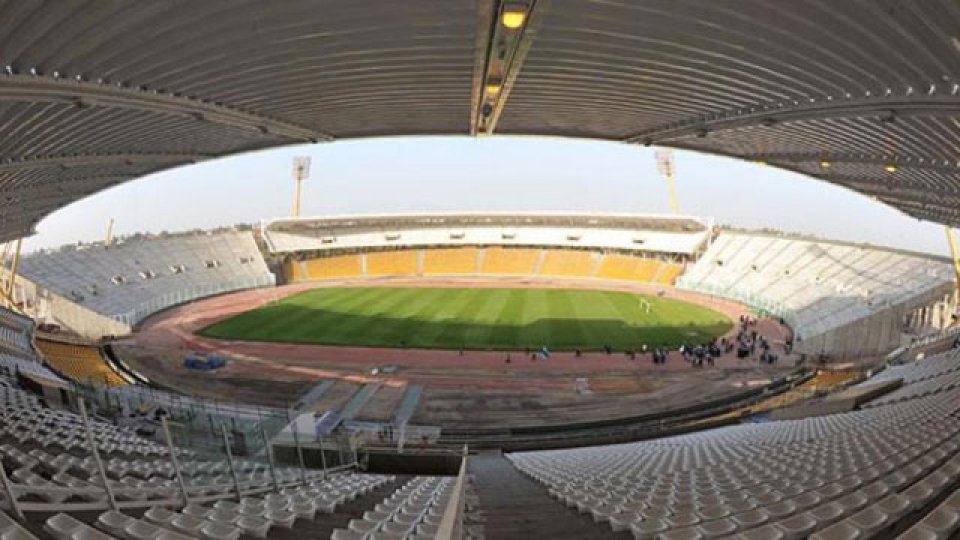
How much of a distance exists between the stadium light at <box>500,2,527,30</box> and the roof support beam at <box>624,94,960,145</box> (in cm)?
601

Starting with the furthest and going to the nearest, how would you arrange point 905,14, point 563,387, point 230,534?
point 563,387 < point 905,14 < point 230,534

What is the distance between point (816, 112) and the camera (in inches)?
426

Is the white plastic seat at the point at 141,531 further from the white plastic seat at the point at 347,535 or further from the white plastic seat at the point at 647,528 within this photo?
the white plastic seat at the point at 647,528

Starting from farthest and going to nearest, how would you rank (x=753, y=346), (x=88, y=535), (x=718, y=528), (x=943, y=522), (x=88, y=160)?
(x=753, y=346) → (x=88, y=160) → (x=718, y=528) → (x=88, y=535) → (x=943, y=522)

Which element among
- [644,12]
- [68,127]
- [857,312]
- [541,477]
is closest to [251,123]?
[68,127]

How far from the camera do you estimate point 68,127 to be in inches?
499

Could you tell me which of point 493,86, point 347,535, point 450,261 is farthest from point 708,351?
point 450,261

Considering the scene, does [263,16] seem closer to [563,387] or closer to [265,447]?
[265,447]

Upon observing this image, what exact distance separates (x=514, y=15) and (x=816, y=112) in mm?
6711

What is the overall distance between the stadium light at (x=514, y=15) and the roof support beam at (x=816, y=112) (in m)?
6.01

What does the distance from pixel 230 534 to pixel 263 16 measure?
7.31 metres

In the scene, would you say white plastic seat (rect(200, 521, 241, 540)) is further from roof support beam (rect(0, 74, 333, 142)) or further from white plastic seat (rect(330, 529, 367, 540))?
roof support beam (rect(0, 74, 333, 142))

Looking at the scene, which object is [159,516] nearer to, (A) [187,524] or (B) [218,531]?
(A) [187,524]

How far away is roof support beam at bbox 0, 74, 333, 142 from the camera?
25.9ft
